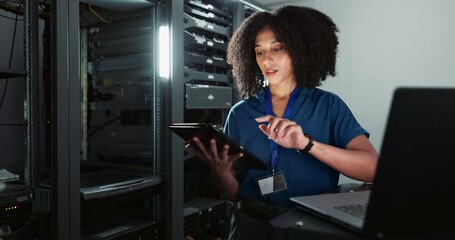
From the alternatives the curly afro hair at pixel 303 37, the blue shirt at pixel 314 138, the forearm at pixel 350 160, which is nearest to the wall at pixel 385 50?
the curly afro hair at pixel 303 37

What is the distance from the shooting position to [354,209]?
59 cm

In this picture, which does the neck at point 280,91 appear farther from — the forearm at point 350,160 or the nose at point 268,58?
the forearm at point 350,160

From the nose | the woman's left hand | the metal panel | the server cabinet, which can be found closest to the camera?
the woman's left hand

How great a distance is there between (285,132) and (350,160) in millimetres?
253

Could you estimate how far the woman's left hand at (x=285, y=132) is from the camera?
2.81ft

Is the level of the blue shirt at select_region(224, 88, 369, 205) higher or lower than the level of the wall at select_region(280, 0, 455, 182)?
lower

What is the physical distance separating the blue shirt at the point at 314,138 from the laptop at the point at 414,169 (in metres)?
0.59

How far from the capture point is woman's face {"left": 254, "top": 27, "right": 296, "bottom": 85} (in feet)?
3.97

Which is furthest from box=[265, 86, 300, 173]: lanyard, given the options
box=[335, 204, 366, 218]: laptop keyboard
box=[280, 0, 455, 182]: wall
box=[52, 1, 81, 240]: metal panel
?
box=[280, 0, 455, 182]: wall

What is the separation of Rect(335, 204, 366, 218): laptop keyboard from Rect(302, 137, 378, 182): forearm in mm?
338

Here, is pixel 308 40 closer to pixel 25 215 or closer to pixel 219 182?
pixel 219 182

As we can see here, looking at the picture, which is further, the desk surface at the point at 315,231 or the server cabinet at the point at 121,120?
the server cabinet at the point at 121,120

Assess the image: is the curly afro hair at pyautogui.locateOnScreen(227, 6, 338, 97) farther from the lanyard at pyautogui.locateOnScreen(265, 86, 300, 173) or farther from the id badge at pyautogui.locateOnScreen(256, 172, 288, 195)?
the id badge at pyautogui.locateOnScreen(256, 172, 288, 195)

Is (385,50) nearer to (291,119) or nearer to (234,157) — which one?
→ (291,119)
